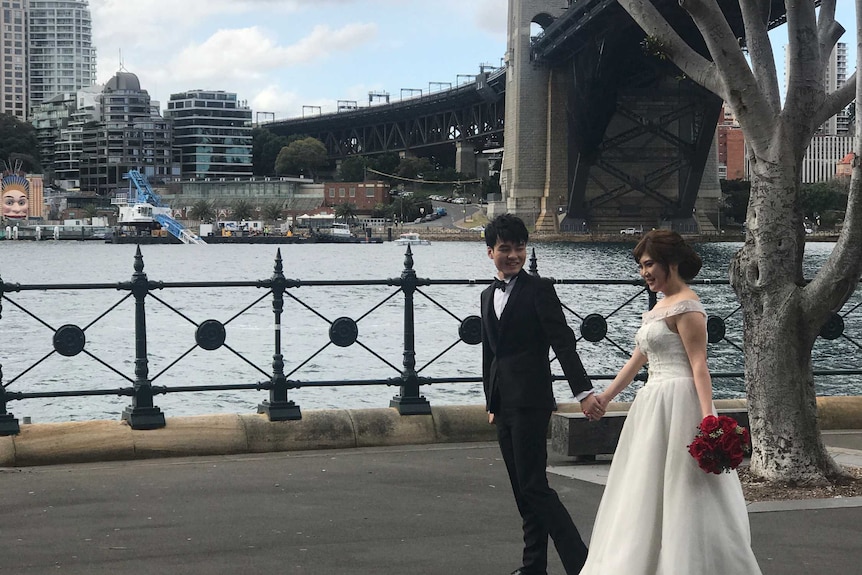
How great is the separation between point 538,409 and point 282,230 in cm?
15945

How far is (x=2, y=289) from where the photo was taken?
334 inches

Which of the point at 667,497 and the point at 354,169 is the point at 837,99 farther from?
the point at 354,169

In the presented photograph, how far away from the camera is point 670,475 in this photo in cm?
507

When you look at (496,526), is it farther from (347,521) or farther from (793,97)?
(793,97)

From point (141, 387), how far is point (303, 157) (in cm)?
17919

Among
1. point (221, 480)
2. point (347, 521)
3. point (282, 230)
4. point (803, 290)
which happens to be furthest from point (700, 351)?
point (282, 230)

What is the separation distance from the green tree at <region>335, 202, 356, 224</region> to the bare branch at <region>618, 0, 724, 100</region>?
156 m

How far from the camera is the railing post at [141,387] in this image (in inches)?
340

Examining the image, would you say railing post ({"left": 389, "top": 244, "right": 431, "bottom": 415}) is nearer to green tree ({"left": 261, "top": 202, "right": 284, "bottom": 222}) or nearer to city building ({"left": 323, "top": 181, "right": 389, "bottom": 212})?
city building ({"left": 323, "top": 181, "right": 389, "bottom": 212})

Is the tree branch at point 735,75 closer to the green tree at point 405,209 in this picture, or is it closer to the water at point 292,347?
the water at point 292,347

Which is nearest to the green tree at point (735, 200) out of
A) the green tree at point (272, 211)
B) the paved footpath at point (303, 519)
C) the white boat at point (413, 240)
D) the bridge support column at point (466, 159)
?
the white boat at point (413, 240)

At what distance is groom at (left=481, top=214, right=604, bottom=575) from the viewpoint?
218 inches

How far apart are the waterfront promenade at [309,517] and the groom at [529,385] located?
0.44 metres

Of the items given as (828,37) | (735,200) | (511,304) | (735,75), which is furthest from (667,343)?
(735,200)
